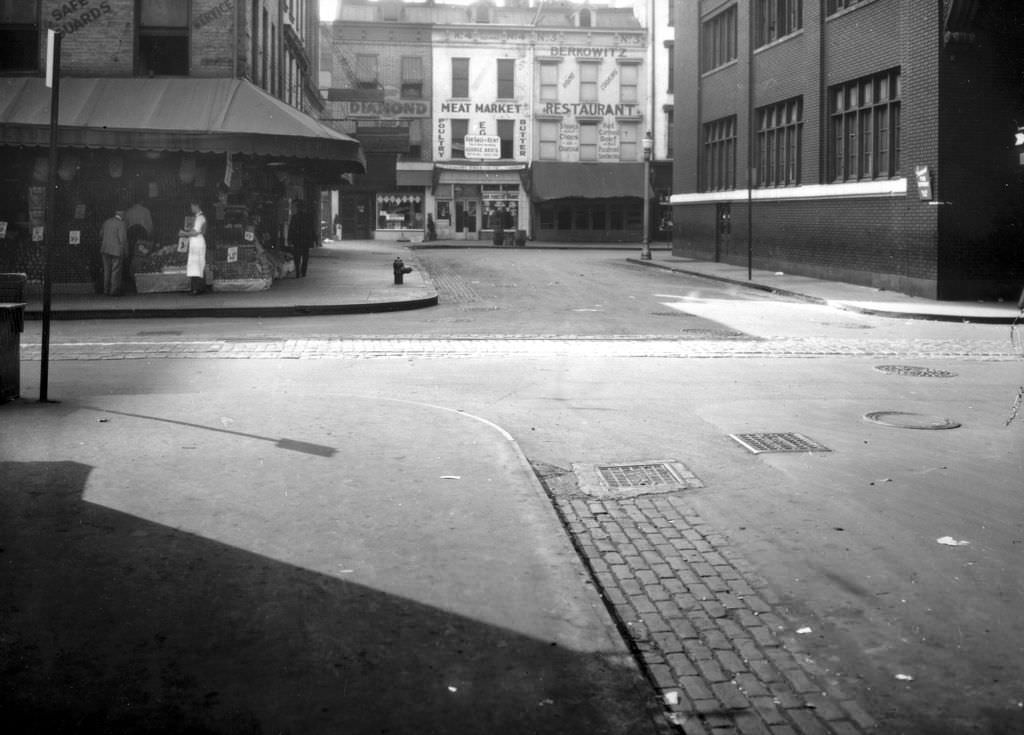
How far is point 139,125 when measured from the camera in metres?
23.0

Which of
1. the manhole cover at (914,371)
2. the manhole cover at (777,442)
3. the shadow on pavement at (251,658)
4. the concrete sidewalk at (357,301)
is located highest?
the concrete sidewalk at (357,301)

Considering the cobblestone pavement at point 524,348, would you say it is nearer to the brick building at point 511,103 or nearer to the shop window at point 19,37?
the shop window at point 19,37

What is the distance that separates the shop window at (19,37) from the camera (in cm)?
2461

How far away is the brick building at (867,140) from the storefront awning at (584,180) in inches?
855

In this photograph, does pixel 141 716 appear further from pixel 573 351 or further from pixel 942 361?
pixel 942 361

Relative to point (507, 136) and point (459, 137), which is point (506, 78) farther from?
point (459, 137)

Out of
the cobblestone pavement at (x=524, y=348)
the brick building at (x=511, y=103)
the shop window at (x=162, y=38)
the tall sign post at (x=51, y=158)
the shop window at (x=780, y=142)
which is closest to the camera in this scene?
the tall sign post at (x=51, y=158)

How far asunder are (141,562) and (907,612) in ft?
11.3

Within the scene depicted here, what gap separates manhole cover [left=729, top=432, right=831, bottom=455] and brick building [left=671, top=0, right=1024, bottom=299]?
52.3 feet

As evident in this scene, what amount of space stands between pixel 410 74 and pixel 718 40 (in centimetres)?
2820

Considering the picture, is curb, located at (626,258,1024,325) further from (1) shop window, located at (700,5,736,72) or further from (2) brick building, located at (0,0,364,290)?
(1) shop window, located at (700,5,736,72)

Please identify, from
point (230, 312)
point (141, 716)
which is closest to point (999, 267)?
point (230, 312)

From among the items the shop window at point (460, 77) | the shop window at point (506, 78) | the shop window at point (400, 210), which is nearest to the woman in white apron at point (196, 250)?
the shop window at point (400, 210)

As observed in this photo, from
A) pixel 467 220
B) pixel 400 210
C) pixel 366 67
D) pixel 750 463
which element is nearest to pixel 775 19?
pixel 750 463
